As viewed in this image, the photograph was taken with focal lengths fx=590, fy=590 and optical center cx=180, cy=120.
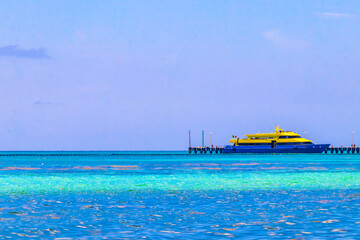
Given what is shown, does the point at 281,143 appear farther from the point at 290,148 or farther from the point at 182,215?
the point at 182,215

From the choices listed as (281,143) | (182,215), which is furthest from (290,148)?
(182,215)

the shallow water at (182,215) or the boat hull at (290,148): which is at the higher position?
the boat hull at (290,148)

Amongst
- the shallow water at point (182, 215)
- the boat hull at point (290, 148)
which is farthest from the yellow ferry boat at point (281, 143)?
the shallow water at point (182, 215)

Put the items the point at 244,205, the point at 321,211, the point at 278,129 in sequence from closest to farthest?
the point at 321,211 → the point at 244,205 → the point at 278,129

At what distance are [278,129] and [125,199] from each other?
5719 inches

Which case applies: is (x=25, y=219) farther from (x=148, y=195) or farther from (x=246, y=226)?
(x=148, y=195)

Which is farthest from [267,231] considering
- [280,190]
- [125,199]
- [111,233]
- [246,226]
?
[280,190]

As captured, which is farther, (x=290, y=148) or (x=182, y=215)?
(x=290, y=148)

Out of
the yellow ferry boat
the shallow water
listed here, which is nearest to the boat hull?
the yellow ferry boat

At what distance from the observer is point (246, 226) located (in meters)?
19.8

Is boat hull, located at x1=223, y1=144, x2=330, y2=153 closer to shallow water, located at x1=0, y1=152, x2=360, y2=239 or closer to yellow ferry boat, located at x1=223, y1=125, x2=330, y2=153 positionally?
yellow ferry boat, located at x1=223, y1=125, x2=330, y2=153

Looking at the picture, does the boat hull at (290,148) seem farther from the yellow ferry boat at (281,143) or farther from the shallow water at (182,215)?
the shallow water at (182,215)

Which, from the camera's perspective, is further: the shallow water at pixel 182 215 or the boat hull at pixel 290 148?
the boat hull at pixel 290 148

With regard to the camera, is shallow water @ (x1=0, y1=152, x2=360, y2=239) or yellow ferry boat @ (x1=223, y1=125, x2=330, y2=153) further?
yellow ferry boat @ (x1=223, y1=125, x2=330, y2=153)
